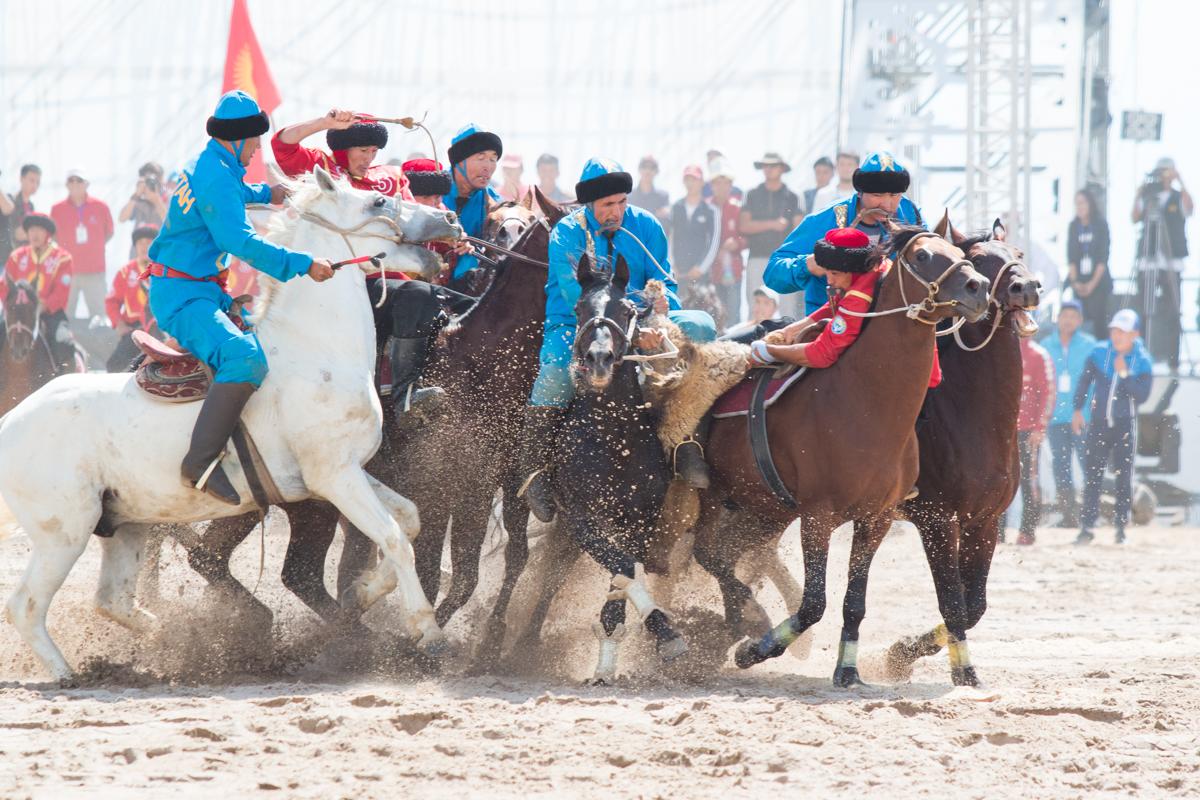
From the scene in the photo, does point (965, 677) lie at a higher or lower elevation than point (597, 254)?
lower

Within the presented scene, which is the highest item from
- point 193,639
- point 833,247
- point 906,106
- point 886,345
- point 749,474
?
point 906,106

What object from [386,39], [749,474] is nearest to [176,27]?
[386,39]

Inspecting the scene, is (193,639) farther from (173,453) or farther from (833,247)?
(833,247)

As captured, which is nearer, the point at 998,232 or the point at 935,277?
the point at 935,277

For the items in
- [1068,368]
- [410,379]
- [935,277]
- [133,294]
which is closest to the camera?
[935,277]

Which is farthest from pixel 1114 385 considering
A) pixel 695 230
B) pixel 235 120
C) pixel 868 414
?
pixel 235 120

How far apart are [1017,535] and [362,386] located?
8560 millimetres

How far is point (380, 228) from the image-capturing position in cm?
696

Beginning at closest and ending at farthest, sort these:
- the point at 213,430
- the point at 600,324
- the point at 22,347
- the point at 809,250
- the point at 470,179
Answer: the point at 213,430 → the point at 600,324 → the point at 809,250 → the point at 470,179 → the point at 22,347

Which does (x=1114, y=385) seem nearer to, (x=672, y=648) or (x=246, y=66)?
(x=246, y=66)

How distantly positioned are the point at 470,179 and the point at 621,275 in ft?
4.98

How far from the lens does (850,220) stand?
7.50 meters

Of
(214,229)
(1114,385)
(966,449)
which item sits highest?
(214,229)

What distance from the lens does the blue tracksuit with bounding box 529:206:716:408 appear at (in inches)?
278
